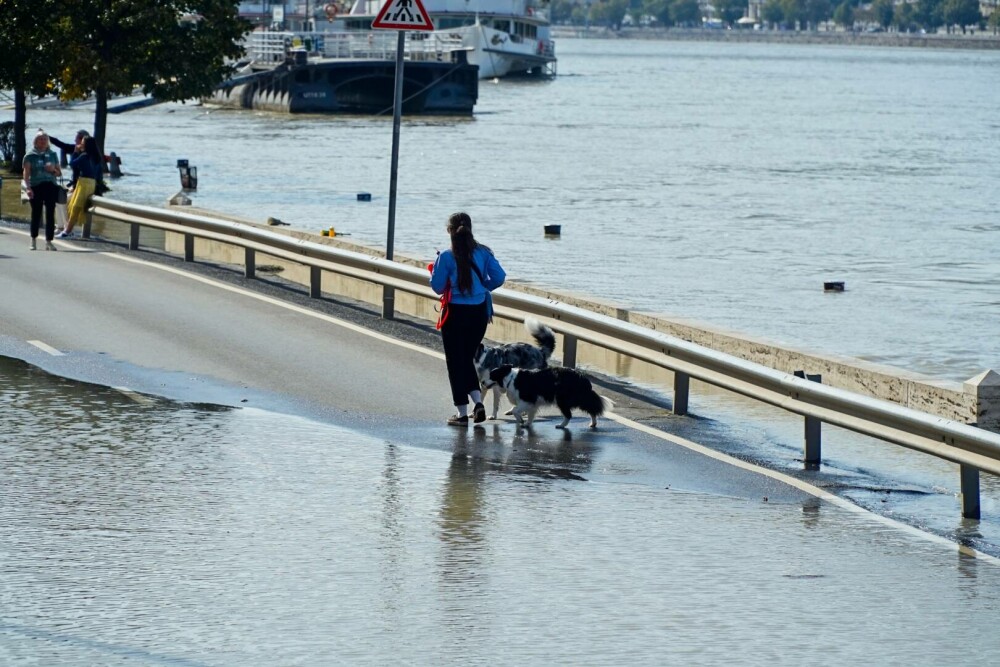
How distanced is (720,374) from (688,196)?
38342 millimetres

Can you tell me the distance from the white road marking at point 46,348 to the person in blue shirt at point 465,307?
4.11 meters

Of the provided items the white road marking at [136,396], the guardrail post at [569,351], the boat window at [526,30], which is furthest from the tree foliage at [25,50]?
the boat window at [526,30]

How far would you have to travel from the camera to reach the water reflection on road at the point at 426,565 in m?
7.20

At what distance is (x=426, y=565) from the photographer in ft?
27.9

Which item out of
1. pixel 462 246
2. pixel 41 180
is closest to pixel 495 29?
pixel 41 180

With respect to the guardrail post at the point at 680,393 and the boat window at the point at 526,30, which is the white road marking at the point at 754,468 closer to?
the guardrail post at the point at 680,393

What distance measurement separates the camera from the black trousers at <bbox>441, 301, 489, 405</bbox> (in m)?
12.6

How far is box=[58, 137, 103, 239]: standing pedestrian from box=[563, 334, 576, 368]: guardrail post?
42.7 ft

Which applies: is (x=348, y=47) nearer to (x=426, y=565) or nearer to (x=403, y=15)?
(x=403, y=15)

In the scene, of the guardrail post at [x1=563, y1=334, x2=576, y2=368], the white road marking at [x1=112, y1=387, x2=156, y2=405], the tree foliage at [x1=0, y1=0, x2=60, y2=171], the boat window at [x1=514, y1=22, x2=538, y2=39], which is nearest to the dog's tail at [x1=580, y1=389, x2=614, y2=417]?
the guardrail post at [x1=563, y1=334, x2=576, y2=368]

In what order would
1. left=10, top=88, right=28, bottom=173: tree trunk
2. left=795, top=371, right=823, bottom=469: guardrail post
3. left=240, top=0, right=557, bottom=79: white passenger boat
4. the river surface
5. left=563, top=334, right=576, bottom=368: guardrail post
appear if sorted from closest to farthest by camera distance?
left=795, top=371, right=823, bottom=469: guardrail post → left=563, top=334, right=576, bottom=368: guardrail post → the river surface → left=10, top=88, right=28, bottom=173: tree trunk → left=240, top=0, right=557, bottom=79: white passenger boat

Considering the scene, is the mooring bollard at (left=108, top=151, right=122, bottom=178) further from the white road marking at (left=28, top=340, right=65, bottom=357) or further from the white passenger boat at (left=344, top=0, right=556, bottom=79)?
the white passenger boat at (left=344, top=0, right=556, bottom=79)

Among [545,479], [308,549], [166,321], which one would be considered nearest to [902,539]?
[545,479]

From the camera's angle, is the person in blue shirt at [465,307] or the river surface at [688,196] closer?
the person in blue shirt at [465,307]
